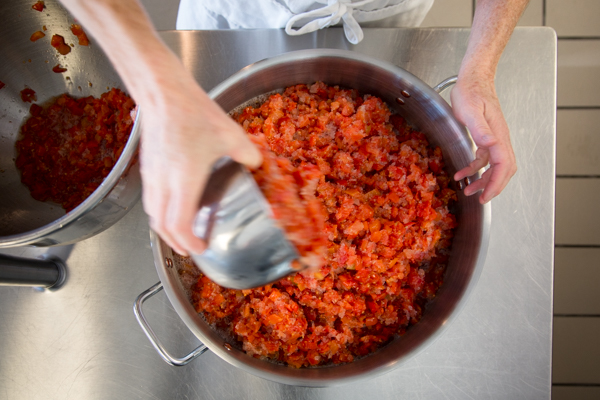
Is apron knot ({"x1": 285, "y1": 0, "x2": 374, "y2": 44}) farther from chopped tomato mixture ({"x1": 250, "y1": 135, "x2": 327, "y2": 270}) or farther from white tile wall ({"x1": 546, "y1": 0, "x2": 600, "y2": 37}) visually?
white tile wall ({"x1": 546, "y1": 0, "x2": 600, "y2": 37})

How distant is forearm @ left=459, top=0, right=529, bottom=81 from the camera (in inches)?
42.3

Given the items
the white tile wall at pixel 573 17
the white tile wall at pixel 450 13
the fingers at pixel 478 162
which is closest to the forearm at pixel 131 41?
the fingers at pixel 478 162

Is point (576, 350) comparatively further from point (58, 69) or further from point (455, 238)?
point (58, 69)

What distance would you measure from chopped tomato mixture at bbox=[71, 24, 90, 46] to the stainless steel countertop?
0.28 metres

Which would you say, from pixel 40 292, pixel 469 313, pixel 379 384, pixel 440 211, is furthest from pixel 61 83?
pixel 469 313

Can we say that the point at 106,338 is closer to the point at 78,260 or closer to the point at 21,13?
the point at 78,260

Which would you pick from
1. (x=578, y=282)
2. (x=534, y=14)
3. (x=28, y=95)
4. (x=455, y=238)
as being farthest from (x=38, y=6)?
(x=578, y=282)

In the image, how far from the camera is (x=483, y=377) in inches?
53.2

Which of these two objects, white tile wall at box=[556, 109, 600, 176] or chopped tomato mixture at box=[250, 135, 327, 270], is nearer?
chopped tomato mixture at box=[250, 135, 327, 270]

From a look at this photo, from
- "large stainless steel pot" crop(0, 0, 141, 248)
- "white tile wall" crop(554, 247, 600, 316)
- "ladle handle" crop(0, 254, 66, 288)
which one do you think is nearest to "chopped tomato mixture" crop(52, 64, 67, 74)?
"large stainless steel pot" crop(0, 0, 141, 248)

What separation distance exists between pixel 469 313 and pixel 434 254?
311mm

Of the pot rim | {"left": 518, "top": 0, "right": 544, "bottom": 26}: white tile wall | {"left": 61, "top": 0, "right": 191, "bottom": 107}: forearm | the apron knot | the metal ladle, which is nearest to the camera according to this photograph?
{"left": 61, "top": 0, "right": 191, "bottom": 107}: forearm

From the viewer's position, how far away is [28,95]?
4.41 ft

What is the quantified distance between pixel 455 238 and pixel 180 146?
983 millimetres
